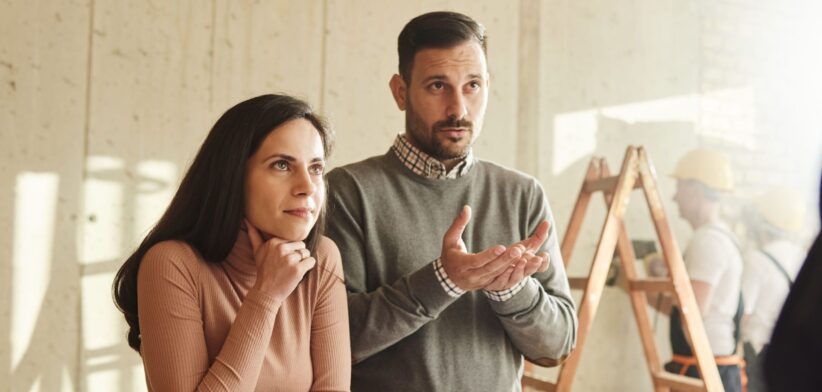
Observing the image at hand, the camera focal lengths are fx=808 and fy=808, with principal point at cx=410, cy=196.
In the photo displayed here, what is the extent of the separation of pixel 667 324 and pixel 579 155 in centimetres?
122

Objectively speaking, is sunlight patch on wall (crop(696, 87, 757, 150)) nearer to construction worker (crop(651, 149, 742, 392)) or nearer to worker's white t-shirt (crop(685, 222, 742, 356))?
construction worker (crop(651, 149, 742, 392))

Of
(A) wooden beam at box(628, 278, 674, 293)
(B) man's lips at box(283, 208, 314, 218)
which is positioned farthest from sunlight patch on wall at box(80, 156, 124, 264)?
(A) wooden beam at box(628, 278, 674, 293)

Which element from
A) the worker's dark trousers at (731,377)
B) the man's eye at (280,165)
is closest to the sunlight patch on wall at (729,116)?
the worker's dark trousers at (731,377)

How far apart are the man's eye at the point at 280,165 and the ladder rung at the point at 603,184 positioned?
2.25 m

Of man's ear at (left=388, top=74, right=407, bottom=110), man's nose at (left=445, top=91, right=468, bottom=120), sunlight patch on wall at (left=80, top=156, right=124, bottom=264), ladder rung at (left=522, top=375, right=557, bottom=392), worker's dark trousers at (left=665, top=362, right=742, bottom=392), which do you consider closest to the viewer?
man's nose at (left=445, top=91, right=468, bottom=120)

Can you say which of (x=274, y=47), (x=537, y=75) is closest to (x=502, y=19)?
(x=537, y=75)

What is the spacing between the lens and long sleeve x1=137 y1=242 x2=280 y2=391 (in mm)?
1449

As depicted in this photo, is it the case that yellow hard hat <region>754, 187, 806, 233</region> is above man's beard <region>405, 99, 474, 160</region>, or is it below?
below

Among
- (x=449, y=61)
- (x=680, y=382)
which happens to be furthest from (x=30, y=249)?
(x=680, y=382)

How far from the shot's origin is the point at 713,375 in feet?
10.7

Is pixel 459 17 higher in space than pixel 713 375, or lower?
higher

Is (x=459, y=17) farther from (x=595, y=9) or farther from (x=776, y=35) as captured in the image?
(x=776, y=35)

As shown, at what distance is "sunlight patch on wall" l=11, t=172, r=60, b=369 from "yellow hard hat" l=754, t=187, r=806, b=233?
3832 mm

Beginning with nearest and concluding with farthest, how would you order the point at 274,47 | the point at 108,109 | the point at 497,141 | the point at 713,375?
the point at 713,375, the point at 108,109, the point at 274,47, the point at 497,141
